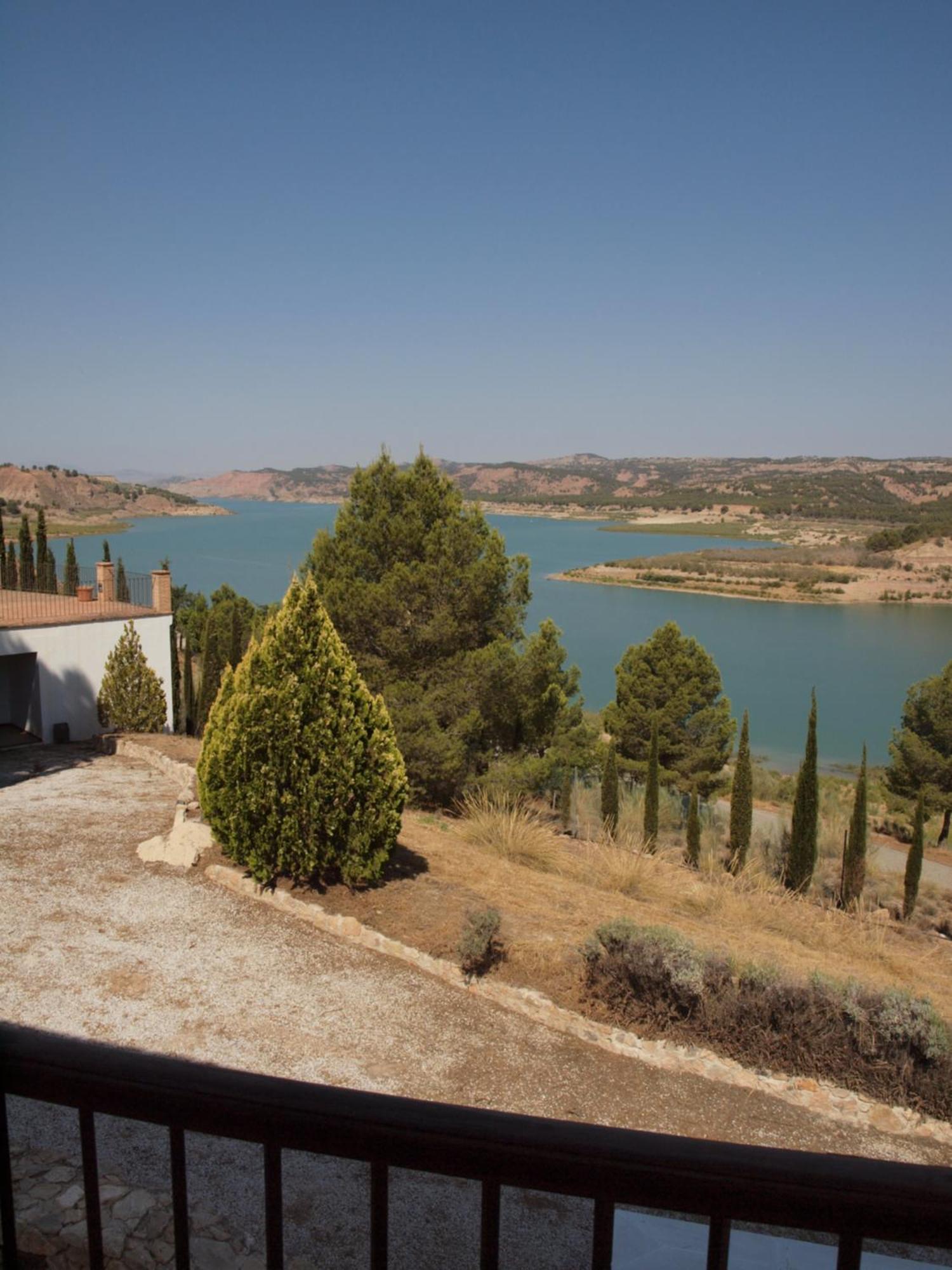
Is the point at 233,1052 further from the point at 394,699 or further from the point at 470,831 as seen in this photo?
the point at 394,699

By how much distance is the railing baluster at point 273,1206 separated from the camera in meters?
1.25

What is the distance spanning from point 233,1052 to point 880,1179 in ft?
18.4

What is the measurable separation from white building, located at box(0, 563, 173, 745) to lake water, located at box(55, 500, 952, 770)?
4.22m

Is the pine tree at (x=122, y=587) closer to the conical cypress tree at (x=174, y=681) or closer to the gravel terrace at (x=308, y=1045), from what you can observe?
the conical cypress tree at (x=174, y=681)

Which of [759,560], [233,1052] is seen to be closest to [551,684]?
[233,1052]

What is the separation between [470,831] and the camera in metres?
11.5

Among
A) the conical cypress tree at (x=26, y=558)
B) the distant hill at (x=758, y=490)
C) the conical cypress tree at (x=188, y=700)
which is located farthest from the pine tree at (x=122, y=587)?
the distant hill at (x=758, y=490)

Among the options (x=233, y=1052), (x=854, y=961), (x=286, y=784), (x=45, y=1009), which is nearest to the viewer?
(x=233, y=1052)

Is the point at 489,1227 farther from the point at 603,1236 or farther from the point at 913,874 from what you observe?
the point at 913,874

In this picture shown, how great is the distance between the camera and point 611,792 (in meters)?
17.8

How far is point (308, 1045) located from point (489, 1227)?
5.27m

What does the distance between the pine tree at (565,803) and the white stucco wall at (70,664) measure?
7.88m

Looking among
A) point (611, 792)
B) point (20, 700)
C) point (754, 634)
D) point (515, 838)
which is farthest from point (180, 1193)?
point (754, 634)

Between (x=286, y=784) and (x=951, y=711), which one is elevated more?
(x=286, y=784)
